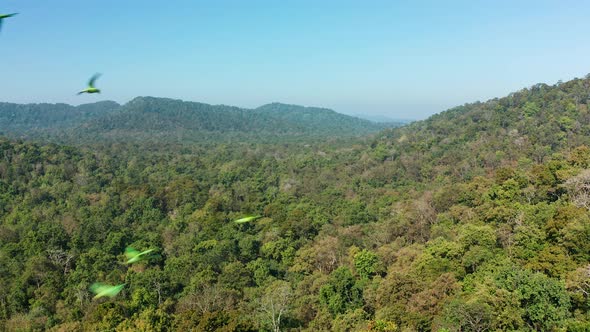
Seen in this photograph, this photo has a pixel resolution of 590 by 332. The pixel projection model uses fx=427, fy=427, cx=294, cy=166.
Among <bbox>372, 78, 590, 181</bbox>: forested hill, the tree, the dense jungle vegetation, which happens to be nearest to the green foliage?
the dense jungle vegetation

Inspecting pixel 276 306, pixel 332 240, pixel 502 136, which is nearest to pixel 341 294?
pixel 276 306

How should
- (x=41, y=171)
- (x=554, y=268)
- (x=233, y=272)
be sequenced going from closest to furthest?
1. (x=554, y=268)
2. (x=233, y=272)
3. (x=41, y=171)

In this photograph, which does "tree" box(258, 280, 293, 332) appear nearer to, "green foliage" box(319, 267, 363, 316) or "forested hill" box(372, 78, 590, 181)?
"green foliage" box(319, 267, 363, 316)

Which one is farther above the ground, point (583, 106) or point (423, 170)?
point (583, 106)

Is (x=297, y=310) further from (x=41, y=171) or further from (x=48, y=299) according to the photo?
(x=41, y=171)

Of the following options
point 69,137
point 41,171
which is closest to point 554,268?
point 41,171

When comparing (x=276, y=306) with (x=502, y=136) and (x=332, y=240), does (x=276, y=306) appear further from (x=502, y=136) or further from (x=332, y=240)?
(x=502, y=136)

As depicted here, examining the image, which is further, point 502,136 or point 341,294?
point 502,136

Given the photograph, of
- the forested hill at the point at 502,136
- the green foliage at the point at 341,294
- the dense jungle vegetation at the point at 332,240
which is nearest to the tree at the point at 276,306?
the dense jungle vegetation at the point at 332,240

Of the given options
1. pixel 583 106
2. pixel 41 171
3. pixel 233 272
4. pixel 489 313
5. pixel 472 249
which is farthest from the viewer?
pixel 41 171
